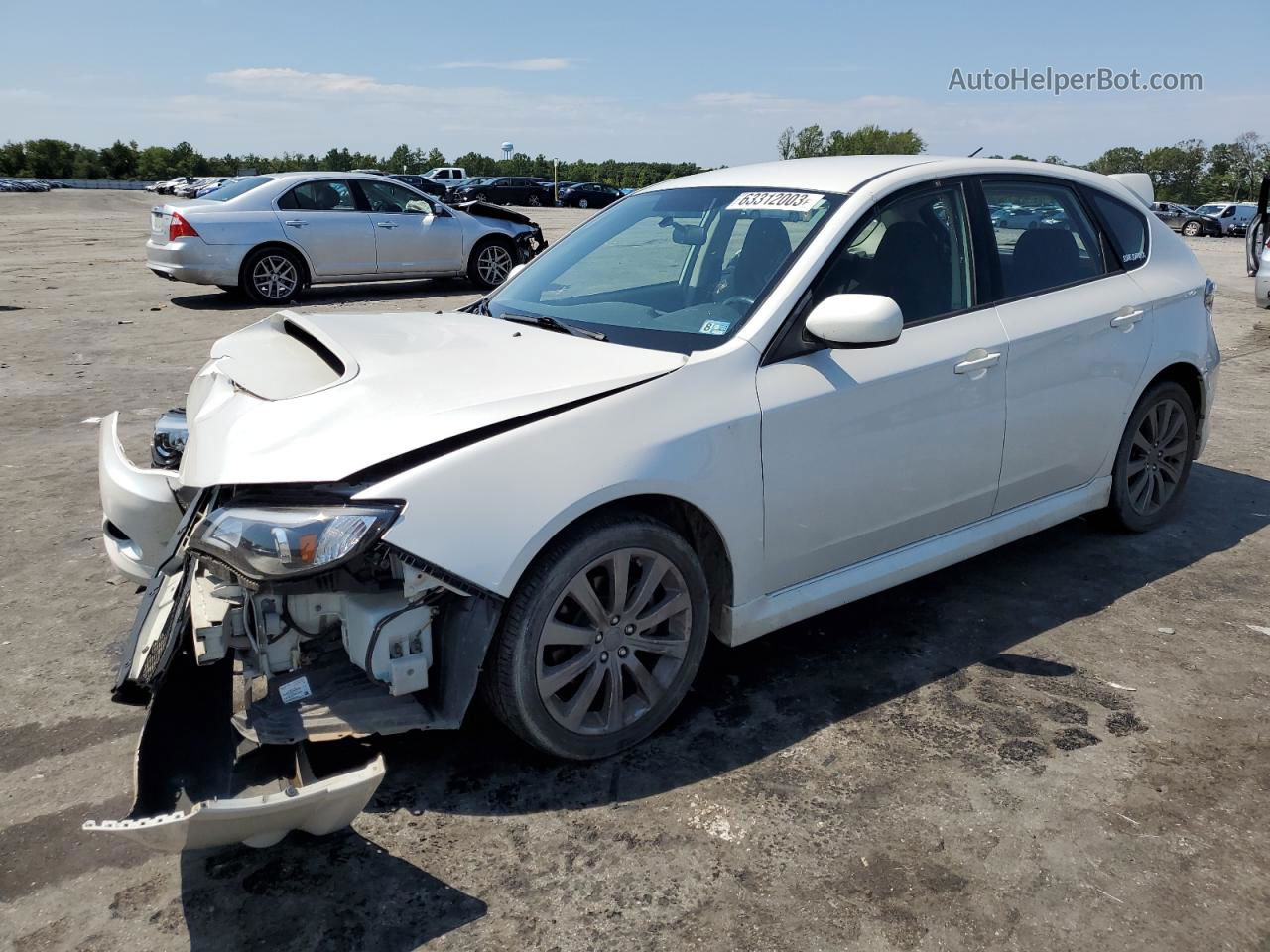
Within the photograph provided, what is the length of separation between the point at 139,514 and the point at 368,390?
1011 mm

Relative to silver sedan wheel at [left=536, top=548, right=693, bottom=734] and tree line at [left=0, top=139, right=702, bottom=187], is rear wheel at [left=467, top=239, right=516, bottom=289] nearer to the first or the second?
silver sedan wheel at [left=536, top=548, right=693, bottom=734]

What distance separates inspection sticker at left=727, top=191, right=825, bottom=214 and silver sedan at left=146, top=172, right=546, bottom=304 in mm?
10256

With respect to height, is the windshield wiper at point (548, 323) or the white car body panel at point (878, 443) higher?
the windshield wiper at point (548, 323)

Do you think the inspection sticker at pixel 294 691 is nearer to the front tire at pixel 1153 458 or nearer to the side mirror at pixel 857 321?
the side mirror at pixel 857 321

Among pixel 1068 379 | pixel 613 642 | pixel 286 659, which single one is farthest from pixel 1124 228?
pixel 286 659

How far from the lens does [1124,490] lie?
15.8 ft

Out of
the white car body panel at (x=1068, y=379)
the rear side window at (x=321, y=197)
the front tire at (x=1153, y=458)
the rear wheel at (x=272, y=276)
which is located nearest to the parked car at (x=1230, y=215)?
the rear side window at (x=321, y=197)

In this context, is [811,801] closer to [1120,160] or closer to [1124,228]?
[1124,228]

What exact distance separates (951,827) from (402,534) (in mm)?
1710

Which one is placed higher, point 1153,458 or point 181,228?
point 181,228

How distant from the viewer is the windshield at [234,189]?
508 inches

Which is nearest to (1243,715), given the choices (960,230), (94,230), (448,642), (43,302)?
(960,230)

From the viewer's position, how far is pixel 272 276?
13008 mm

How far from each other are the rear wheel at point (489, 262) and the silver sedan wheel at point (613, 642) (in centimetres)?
1194
